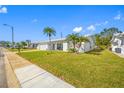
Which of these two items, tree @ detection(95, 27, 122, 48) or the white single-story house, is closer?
the white single-story house

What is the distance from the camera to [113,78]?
11.0 m

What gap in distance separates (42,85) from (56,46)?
4371 cm

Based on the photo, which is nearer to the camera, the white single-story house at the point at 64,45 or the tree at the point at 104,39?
the white single-story house at the point at 64,45

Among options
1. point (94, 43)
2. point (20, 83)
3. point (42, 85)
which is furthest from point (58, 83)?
point (94, 43)

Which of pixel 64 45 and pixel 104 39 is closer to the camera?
pixel 64 45

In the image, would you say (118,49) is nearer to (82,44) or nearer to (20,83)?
(82,44)

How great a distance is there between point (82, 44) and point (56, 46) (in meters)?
16.6

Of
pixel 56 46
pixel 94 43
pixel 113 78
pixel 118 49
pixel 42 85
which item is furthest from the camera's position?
pixel 56 46
